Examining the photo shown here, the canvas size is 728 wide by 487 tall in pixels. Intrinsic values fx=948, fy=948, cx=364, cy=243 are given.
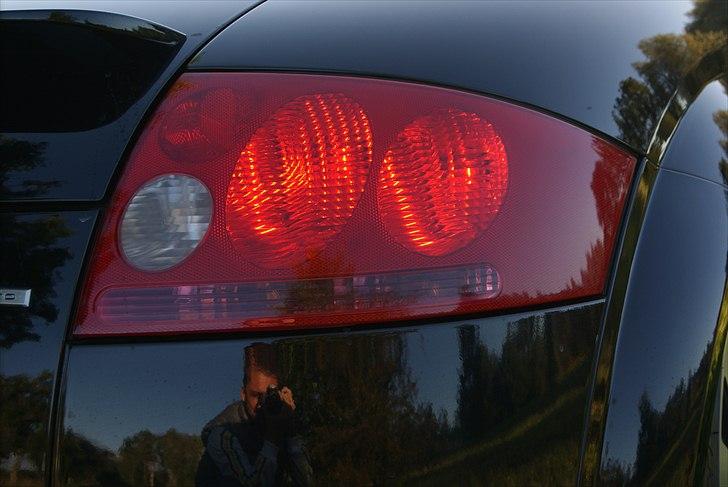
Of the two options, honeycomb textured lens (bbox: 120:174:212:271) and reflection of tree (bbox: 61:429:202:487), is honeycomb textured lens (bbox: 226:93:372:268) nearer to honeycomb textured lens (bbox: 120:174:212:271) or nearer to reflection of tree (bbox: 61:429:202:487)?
honeycomb textured lens (bbox: 120:174:212:271)

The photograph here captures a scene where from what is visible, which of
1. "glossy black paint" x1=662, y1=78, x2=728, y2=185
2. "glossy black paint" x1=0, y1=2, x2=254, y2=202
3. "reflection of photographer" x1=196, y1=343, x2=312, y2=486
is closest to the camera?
"reflection of photographer" x1=196, y1=343, x2=312, y2=486

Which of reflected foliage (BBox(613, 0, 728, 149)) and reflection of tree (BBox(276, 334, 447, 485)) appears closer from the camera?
reflection of tree (BBox(276, 334, 447, 485))

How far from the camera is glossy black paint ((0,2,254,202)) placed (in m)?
1.31

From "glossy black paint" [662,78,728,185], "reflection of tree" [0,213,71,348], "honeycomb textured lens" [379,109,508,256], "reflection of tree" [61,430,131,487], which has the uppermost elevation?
"glossy black paint" [662,78,728,185]

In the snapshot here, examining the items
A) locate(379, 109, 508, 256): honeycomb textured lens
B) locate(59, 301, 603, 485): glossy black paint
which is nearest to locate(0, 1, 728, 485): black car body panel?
locate(59, 301, 603, 485): glossy black paint

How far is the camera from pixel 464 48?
1.37m

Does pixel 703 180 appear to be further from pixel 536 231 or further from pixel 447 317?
pixel 447 317

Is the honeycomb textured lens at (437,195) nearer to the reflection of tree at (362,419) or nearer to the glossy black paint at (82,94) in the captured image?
the reflection of tree at (362,419)

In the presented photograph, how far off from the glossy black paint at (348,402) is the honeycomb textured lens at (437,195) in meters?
0.12

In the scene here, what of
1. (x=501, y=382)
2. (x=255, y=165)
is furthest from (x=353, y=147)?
(x=501, y=382)

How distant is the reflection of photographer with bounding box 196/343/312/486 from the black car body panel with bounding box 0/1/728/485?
0.8 inches

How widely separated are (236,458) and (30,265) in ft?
1.26

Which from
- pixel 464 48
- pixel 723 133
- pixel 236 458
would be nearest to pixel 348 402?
pixel 236 458

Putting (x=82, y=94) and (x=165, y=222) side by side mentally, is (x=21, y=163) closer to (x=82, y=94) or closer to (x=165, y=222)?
(x=82, y=94)
